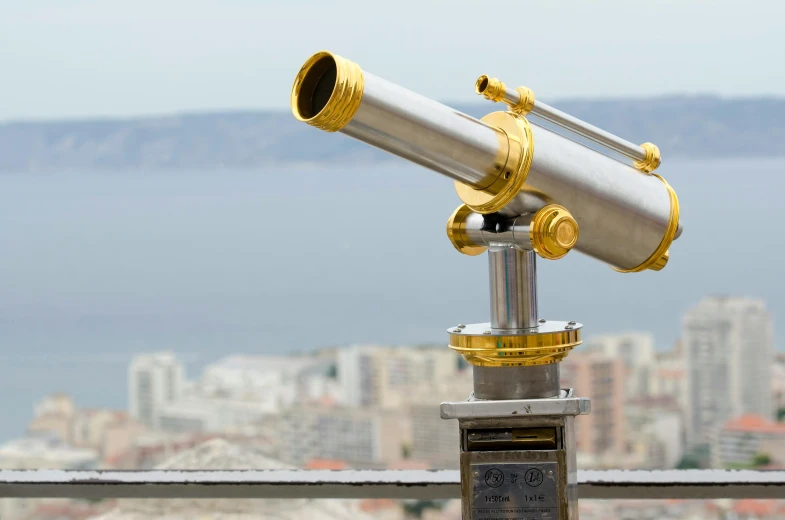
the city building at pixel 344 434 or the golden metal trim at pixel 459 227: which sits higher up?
the golden metal trim at pixel 459 227

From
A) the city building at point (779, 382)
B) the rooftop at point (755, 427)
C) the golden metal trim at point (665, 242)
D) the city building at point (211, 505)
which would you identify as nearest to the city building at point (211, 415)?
the rooftop at point (755, 427)

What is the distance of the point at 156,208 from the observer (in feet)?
19.3

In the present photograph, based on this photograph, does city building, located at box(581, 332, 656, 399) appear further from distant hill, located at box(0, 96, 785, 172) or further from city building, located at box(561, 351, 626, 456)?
distant hill, located at box(0, 96, 785, 172)

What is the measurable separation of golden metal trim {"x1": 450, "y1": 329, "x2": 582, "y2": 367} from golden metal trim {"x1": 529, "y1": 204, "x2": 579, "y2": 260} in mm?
92

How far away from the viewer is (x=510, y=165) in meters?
1.02

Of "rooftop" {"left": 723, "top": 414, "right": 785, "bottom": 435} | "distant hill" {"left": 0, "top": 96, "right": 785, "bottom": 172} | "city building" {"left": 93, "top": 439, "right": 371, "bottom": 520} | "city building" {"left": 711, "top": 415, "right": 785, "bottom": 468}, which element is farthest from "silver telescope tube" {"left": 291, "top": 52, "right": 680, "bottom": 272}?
"rooftop" {"left": 723, "top": 414, "right": 785, "bottom": 435}

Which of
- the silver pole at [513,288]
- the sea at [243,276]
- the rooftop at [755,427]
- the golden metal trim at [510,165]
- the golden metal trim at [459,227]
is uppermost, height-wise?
the sea at [243,276]

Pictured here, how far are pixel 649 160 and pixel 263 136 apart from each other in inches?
118

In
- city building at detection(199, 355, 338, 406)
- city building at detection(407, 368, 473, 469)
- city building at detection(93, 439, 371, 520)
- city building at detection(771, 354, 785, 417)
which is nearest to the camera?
city building at detection(93, 439, 371, 520)

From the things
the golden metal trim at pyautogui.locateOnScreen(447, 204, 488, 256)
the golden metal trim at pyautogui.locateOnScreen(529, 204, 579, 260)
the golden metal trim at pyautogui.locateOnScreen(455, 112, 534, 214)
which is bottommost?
the golden metal trim at pyautogui.locateOnScreen(529, 204, 579, 260)

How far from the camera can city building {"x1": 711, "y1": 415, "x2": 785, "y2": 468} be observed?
3.02m

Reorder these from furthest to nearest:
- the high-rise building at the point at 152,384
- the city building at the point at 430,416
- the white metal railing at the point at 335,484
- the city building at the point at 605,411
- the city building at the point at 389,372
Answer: the high-rise building at the point at 152,384, the city building at the point at 389,372, the city building at the point at 430,416, the city building at the point at 605,411, the white metal railing at the point at 335,484

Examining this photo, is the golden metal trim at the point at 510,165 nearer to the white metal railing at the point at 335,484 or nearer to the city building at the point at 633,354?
the white metal railing at the point at 335,484

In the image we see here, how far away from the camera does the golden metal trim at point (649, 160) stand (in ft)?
3.81
